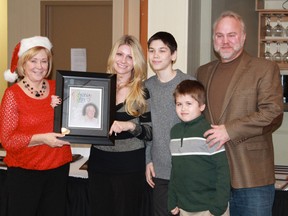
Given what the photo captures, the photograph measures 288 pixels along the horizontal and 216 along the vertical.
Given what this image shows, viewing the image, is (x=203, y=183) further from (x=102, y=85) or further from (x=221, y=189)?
(x=102, y=85)

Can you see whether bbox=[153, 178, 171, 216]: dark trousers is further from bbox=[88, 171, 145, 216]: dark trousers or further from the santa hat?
the santa hat

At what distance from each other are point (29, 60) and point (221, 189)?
124 centimetres

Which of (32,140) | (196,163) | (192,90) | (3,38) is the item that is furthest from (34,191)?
(3,38)

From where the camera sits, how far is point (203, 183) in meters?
2.50

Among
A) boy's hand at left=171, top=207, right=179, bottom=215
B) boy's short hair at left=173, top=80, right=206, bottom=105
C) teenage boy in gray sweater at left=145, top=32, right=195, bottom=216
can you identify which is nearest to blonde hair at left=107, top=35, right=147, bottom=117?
teenage boy in gray sweater at left=145, top=32, right=195, bottom=216

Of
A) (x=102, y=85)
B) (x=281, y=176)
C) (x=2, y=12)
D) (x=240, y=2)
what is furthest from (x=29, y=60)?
(x=2, y=12)

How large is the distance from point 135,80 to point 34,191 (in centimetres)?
82

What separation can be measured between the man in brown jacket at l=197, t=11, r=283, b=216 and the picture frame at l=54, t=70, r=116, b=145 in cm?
54

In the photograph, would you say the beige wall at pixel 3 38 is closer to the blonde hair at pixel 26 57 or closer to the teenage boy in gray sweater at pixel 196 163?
the blonde hair at pixel 26 57

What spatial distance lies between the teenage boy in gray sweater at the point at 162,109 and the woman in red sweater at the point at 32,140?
518 millimetres

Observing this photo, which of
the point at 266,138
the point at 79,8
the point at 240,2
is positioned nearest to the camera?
the point at 266,138

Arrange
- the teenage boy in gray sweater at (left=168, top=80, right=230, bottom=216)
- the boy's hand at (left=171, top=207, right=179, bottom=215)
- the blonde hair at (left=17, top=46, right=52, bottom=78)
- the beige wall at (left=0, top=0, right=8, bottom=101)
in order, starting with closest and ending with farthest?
the teenage boy in gray sweater at (left=168, top=80, right=230, bottom=216) → the boy's hand at (left=171, top=207, right=179, bottom=215) → the blonde hair at (left=17, top=46, right=52, bottom=78) → the beige wall at (left=0, top=0, right=8, bottom=101)

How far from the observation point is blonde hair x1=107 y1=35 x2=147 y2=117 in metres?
2.69

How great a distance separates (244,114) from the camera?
258 centimetres
